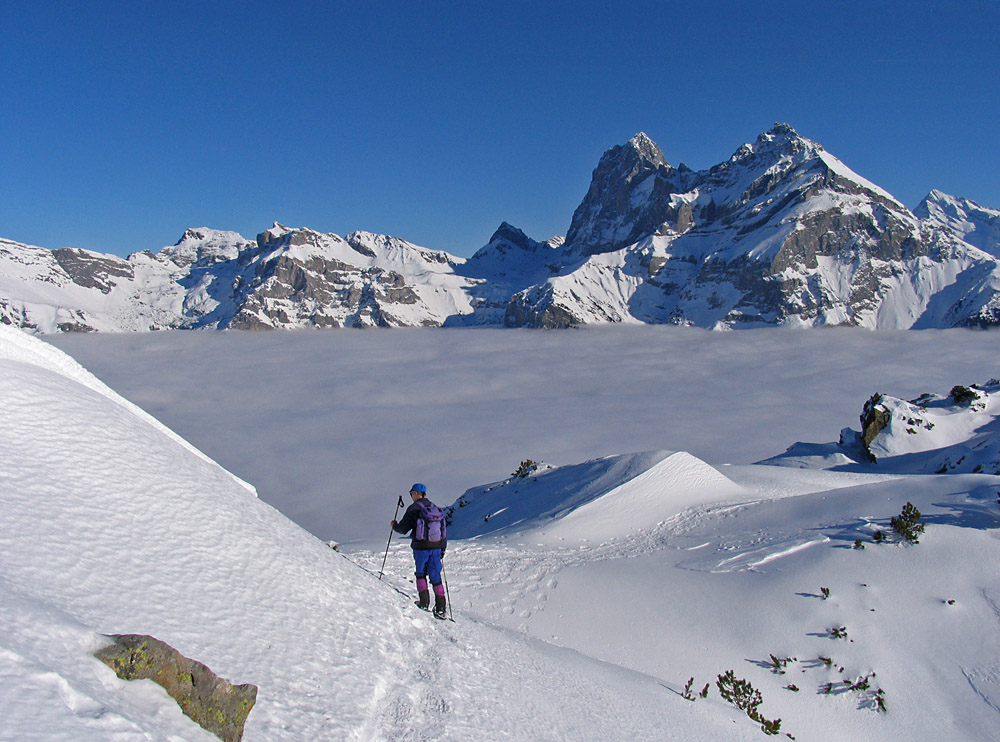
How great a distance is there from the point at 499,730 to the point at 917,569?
449 inches

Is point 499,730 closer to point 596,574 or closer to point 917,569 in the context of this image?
point 596,574

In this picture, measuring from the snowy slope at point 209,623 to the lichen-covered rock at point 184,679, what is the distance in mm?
110

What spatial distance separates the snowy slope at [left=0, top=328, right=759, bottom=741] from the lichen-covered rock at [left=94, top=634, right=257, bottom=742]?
0.36ft

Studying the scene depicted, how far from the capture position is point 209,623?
19.7 ft

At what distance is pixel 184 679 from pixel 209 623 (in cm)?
147

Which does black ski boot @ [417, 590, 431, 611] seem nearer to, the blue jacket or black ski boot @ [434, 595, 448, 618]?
black ski boot @ [434, 595, 448, 618]

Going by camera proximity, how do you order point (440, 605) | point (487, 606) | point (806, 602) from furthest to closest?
1. point (487, 606)
2. point (806, 602)
3. point (440, 605)

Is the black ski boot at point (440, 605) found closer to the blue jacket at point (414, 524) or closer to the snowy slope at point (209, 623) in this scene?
the snowy slope at point (209, 623)

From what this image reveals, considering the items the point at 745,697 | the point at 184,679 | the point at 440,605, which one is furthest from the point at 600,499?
the point at 184,679

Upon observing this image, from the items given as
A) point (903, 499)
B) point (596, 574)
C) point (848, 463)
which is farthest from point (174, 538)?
point (848, 463)

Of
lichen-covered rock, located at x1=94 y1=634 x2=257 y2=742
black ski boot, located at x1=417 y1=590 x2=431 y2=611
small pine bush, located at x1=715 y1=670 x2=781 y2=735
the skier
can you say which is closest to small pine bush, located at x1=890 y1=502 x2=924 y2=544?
small pine bush, located at x1=715 y1=670 x2=781 y2=735

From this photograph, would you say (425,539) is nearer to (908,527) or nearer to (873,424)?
(908,527)

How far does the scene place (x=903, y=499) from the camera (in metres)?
17.8

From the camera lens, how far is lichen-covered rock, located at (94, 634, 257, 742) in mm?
4453
